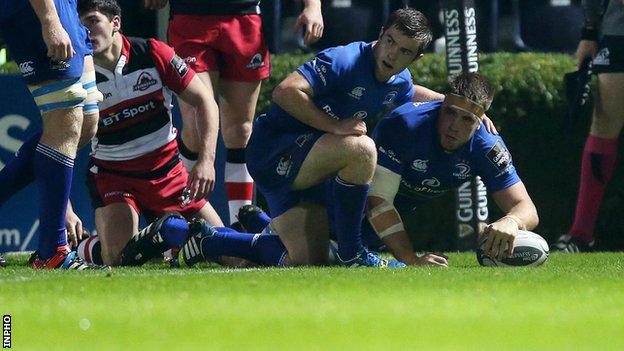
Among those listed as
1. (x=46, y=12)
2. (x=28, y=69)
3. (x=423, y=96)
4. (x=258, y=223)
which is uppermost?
(x=46, y=12)

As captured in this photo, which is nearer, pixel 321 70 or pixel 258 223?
pixel 321 70

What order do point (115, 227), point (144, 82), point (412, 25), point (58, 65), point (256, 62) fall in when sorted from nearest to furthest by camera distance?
point (58, 65)
point (412, 25)
point (144, 82)
point (115, 227)
point (256, 62)

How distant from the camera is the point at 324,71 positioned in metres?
7.27

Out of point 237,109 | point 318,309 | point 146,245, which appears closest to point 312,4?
point 237,109

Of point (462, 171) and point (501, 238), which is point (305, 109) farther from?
point (501, 238)

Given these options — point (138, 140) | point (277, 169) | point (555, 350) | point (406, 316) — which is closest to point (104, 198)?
point (138, 140)

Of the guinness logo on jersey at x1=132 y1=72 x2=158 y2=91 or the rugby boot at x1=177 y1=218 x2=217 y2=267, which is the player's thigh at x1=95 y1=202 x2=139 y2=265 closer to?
the rugby boot at x1=177 y1=218 x2=217 y2=267

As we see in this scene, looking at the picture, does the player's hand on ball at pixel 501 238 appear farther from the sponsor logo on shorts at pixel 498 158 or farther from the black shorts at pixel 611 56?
the black shorts at pixel 611 56

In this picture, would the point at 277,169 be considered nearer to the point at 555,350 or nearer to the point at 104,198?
the point at 104,198

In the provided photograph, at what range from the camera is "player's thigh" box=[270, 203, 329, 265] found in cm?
745

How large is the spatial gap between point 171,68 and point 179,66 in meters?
0.05

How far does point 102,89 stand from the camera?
7.83 m

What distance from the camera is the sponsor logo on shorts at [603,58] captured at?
8.97m

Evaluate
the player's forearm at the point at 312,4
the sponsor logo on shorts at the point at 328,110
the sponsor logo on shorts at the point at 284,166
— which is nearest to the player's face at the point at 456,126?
the sponsor logo on shorts at the point at 328,110
